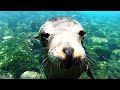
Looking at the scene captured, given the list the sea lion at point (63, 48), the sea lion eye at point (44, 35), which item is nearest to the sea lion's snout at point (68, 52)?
the sea lion at point (63, 48)

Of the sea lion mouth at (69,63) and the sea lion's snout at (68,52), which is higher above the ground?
the sea lion's snout at (68,52)

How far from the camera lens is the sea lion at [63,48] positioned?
274 centimetres

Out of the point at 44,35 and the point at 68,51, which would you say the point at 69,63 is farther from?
the point at 44,35

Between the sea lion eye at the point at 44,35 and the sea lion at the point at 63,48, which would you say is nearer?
the sea lion at the point at 63,48

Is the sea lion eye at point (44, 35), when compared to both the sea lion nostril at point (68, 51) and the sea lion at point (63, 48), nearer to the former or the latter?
the sea lion at point (63, 48)

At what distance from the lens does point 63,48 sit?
2744mm

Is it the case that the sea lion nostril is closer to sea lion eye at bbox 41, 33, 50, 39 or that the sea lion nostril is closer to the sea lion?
the sea lion

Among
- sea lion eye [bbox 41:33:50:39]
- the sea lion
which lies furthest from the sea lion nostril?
sea lion eye [bbox 41:33:50:39]

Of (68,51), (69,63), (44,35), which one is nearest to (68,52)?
(68,51)
